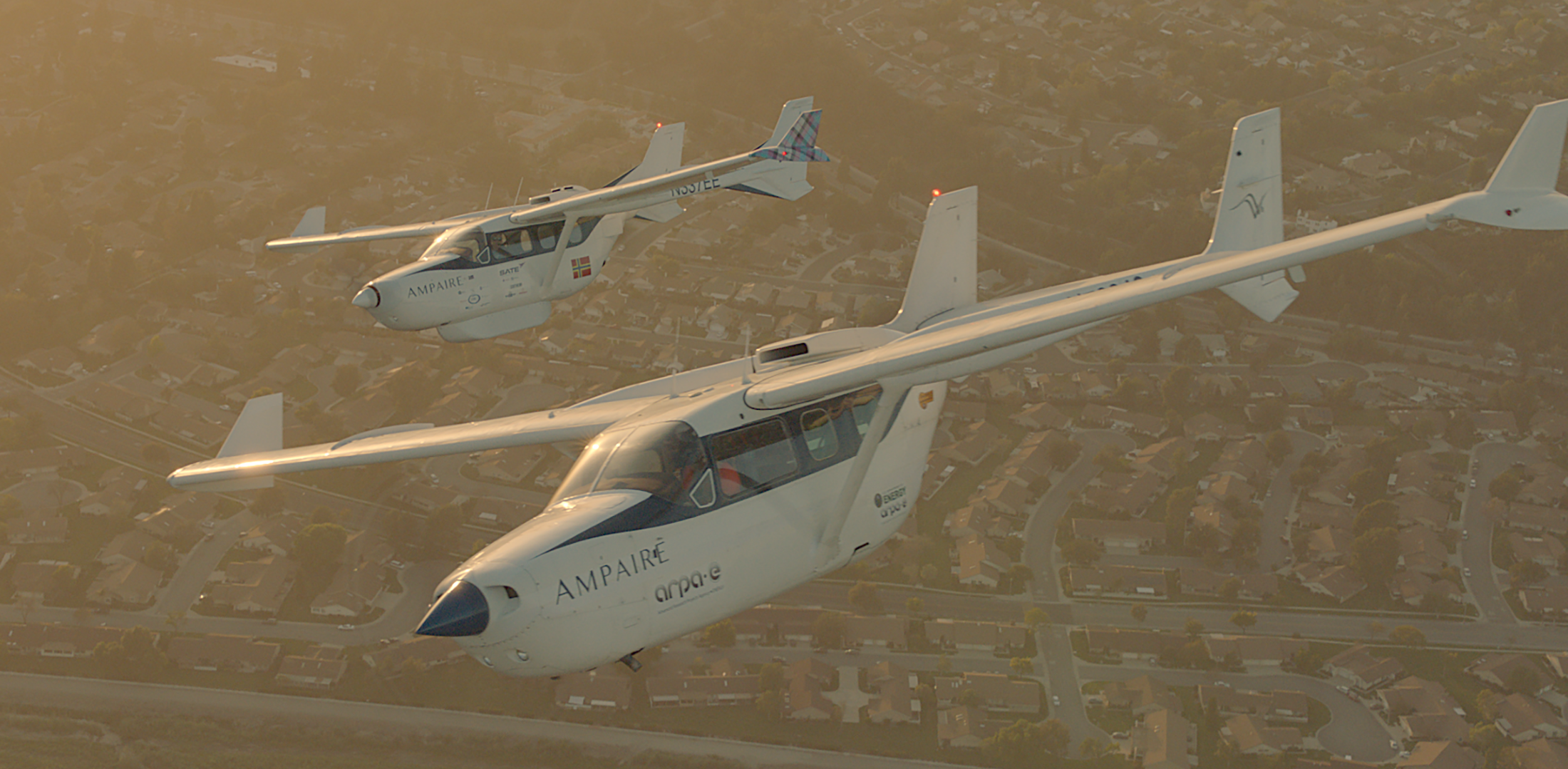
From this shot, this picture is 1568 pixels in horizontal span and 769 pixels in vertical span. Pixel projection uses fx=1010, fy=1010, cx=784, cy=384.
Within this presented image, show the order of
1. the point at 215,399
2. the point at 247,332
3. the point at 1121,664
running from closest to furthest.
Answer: the point at 1121,664, the point at 215,399, the point at 247,332

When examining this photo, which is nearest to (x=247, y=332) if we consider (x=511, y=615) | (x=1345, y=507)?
(x=511, y=615)

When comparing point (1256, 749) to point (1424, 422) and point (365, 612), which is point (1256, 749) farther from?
point (365, 612)

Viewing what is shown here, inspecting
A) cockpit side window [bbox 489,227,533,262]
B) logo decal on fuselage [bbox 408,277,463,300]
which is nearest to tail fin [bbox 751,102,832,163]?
cockpit side window [bbox 489,227,533,262]

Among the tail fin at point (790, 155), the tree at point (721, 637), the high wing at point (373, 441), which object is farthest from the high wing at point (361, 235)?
the tree at point (721, 637)

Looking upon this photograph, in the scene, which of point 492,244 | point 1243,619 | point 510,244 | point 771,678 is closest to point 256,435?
point 492,244

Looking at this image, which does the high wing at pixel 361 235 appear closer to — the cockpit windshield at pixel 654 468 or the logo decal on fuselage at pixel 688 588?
the cockpit windshield at pixel 654 468

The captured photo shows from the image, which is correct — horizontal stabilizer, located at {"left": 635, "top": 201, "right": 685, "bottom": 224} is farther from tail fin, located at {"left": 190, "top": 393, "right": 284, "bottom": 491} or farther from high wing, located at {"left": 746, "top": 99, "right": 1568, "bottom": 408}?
high wing, located at {"left": 746, "top": 99, "right": 1568, "bottom": 408}

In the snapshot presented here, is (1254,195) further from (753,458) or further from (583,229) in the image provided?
(583,229)
